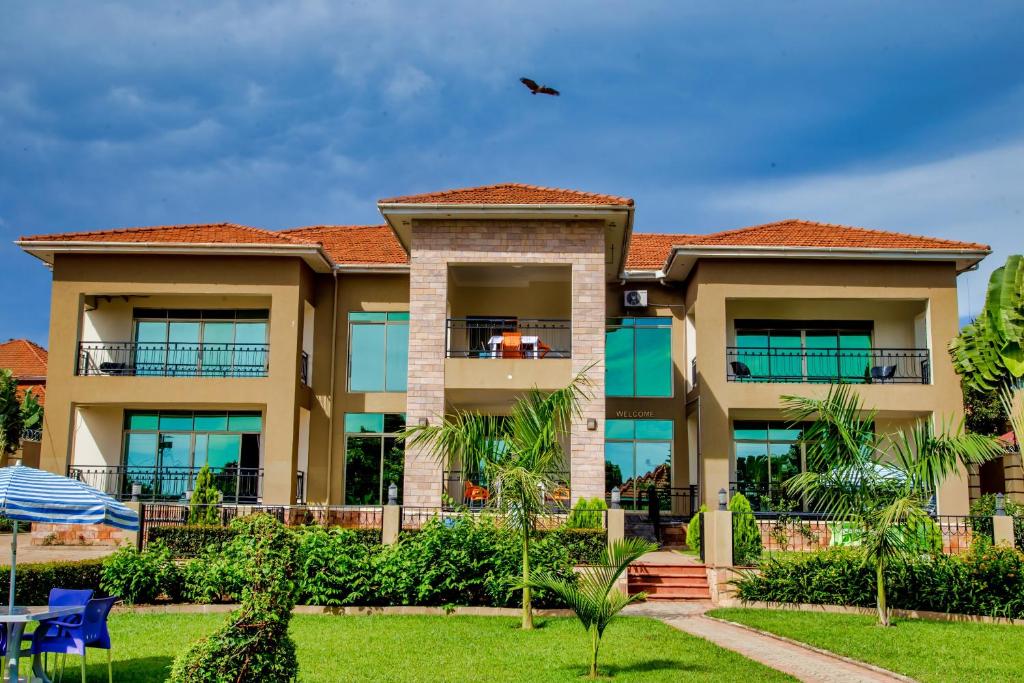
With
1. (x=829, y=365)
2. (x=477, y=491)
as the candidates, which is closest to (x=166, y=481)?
(x=477, y=491)

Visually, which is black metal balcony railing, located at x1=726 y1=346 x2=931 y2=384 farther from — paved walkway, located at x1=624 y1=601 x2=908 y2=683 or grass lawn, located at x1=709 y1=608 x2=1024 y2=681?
grass lawn, located at x1=709 y1=608 x2=1024 y2=681

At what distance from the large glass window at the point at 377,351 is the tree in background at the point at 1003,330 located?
522 inches

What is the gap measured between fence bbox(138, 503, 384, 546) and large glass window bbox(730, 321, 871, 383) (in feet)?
31.6

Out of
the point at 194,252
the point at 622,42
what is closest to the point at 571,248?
the point at 622,42

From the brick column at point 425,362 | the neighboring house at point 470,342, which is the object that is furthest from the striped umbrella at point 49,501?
the neighboring house at point 470,342

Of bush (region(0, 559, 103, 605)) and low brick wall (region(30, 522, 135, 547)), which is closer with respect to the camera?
bush (region(0, 559, 103, 605))

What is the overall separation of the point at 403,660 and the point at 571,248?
11190 mm

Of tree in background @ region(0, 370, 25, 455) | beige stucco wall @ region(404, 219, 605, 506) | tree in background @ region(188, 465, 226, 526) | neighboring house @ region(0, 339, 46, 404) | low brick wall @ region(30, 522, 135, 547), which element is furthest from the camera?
neighboring house @ region(0, 339, 46, 404)

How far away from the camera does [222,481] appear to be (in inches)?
914

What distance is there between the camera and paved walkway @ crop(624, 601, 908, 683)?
34.7 feet

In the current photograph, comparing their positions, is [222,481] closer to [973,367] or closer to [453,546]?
[453,546]

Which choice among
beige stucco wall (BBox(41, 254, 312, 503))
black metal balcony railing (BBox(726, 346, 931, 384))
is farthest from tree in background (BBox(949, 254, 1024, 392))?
beige stucco wall (BBox(41, 254, 312, 503))

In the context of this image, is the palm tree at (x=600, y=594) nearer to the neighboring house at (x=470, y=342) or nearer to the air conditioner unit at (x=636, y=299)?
the neighboring house at (x=470, y=342)

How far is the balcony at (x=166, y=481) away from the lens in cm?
2289
